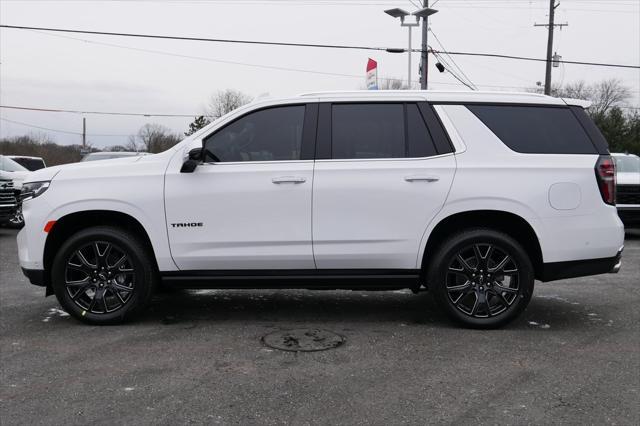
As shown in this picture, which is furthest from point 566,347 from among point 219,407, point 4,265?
point 4,265

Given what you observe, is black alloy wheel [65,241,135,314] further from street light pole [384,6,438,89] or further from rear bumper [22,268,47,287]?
street light pole [384,6,438,89]

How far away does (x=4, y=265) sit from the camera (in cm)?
888

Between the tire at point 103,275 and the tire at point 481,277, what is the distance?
8.12 ft

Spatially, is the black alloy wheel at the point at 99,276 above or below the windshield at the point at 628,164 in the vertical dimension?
below

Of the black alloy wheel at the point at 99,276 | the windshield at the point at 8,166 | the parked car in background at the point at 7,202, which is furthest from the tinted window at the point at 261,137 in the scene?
the windshield at the point at 8,166

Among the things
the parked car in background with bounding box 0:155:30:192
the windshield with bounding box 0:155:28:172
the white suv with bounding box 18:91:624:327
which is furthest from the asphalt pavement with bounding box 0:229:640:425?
the windshield with bounding box 0:155:28:172

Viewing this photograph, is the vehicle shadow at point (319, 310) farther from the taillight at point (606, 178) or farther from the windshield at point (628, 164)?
the windshield at point (628, 164)

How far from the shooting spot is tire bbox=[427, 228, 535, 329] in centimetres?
506

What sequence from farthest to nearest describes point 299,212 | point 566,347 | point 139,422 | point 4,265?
point 4,265 → point 299,212 → point 566,347 → point 139,422

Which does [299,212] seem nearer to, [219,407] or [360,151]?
[360,151]

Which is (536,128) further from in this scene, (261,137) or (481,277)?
(261,137)

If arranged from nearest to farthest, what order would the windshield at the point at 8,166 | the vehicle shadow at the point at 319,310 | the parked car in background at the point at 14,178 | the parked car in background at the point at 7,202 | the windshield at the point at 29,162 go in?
the vehicle shadow at the point at 319,310 → the parked car in background at the point at 14,178 → the parked car in background at the point at 7,202 → the windshield at the point at 8,166 → the windshield at the point at 29,162

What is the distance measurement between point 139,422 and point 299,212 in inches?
88.9

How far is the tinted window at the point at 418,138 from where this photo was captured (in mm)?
5164
